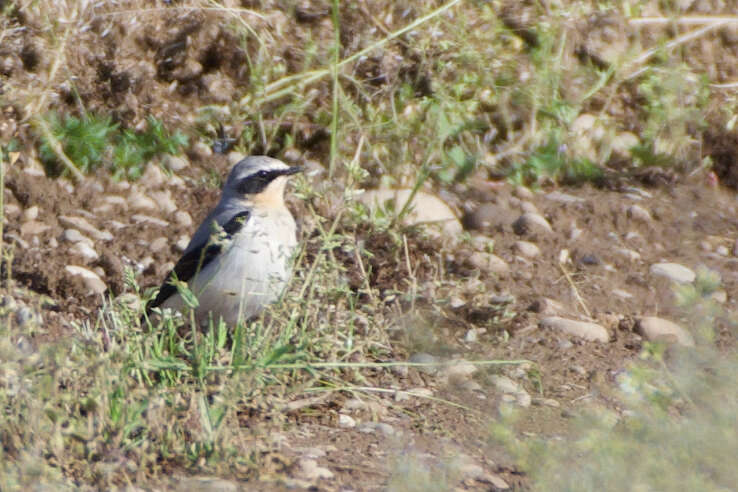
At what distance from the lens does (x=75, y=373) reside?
412cm

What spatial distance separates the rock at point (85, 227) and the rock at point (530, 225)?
247 cm

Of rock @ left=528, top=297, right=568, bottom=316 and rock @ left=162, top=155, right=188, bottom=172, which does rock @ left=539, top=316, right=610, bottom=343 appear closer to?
rock @ left=528, top=297, right=568, bottom=316

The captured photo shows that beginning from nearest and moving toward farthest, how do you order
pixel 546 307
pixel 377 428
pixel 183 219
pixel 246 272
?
pixel 377 428, pixel 246 272, pixel 546 307, pixel 183 219

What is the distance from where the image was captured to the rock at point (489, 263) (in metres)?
6.05

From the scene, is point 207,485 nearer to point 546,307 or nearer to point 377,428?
point 377,428

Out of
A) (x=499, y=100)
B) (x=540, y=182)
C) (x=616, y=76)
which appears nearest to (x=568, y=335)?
(x=540, y=182)

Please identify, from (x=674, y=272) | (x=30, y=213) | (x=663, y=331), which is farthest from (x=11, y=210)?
(x=674, y=272)

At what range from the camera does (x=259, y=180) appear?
5781 mm

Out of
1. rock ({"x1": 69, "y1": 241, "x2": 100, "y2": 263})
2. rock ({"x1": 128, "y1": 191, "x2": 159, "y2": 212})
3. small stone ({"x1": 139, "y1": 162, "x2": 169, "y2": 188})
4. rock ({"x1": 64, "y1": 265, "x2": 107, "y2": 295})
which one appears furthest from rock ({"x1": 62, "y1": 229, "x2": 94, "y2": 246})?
small stone ({"x1": 139, "y1": 162, "x2": 169, "y2": 188})

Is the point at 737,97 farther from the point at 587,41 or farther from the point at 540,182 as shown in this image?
the point at 540,182

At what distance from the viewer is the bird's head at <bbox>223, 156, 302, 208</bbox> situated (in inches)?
228

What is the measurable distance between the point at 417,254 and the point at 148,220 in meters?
1.67

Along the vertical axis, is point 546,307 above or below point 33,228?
below

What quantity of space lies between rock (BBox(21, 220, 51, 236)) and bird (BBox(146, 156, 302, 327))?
0.91 meters
